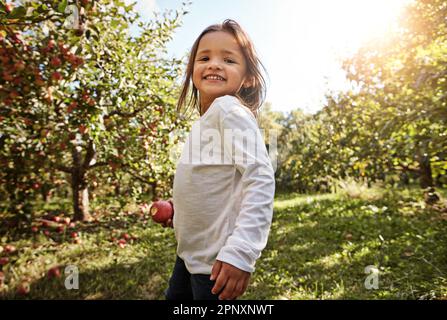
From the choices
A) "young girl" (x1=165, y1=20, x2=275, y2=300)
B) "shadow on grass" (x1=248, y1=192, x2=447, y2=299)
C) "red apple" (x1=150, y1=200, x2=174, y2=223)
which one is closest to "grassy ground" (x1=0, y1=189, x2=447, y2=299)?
"shadow on grass" (x1=248, y1=192, x2=447, y2=299)

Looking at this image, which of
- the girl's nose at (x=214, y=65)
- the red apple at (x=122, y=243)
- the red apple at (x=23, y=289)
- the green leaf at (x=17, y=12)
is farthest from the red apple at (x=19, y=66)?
the red apple at (x=122, y=243)

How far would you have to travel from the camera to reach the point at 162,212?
4.68 ft

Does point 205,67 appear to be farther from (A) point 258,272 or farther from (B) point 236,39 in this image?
(A) point 258,272

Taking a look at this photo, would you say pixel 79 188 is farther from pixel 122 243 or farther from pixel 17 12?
pixel 17 12

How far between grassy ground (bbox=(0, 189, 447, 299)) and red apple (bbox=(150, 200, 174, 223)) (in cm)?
174

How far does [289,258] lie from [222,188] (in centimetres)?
303

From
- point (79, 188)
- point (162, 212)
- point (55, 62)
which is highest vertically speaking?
point (55, 62)

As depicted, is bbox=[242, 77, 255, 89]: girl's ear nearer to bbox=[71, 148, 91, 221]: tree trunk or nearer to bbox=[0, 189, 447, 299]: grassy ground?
bbox=[0, 189, 447, 299]: grassy ground

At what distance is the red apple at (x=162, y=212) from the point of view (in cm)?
143

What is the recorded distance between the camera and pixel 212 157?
3.95ft

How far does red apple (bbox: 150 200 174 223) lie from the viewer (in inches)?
56.1

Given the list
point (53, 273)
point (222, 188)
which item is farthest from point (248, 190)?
point (53, 273)

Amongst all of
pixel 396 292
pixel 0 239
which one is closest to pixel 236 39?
pixel 396 292
